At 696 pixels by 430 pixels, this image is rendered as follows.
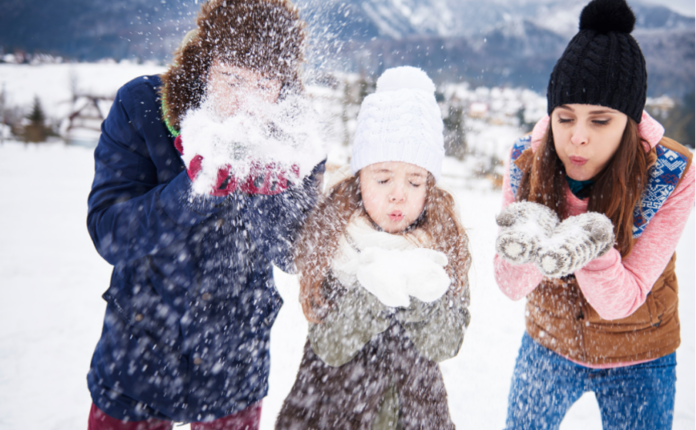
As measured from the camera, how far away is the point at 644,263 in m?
1.61

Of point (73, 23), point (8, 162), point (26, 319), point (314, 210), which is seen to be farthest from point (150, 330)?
point (73, 23)

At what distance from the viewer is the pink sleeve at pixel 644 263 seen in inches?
60.3

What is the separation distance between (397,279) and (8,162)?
18.8 metres

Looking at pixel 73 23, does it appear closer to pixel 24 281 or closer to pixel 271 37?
pixel 24 281

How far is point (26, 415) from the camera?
2.84m

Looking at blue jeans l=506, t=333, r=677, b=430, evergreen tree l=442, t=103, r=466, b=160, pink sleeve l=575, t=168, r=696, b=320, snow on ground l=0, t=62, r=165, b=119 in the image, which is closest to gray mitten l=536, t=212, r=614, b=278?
pink sleeve l=575, t=168, r=696, b=320

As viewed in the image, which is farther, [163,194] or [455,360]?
[455,360]

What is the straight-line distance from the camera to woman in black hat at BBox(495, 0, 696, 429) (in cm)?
146

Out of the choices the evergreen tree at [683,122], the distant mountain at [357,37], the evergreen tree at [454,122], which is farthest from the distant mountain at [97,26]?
the evergreen tree at [683,122]

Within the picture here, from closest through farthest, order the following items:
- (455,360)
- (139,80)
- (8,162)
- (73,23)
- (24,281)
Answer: (139,80) → (455,360) → (24,281) → (8,162) → (73,23)

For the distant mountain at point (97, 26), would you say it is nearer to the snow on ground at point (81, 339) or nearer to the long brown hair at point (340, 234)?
the long brown hair at point (340, 234)

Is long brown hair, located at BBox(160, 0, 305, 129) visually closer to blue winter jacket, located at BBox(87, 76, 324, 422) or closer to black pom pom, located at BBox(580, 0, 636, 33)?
blue winter jacket, located at BBox(87, 76, 324, 422)

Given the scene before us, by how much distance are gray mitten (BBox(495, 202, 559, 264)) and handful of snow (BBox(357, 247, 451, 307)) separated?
1.08 feet

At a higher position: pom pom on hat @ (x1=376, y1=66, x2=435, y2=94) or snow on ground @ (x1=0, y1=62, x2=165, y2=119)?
pom pom on hat @ (x1=376, y1=66, x2=435, y2=94)
